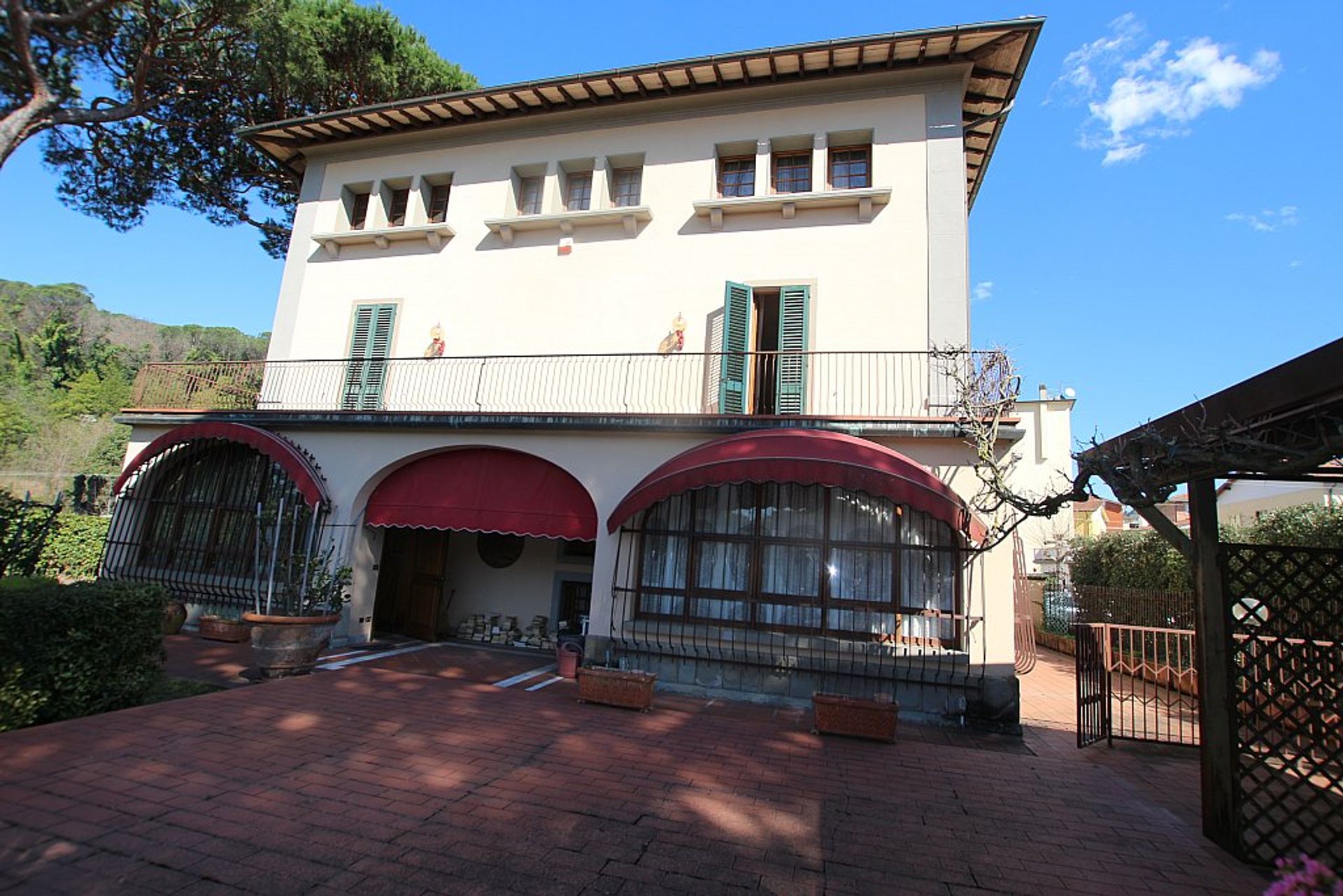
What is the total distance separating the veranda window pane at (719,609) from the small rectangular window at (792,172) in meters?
8.11

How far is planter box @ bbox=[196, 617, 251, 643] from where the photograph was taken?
11391mm

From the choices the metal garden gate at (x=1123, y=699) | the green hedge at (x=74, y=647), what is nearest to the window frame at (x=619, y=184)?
the green hedge at (x=74, y=647)

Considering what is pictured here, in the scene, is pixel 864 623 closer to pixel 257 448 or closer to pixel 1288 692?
pixel 1288 692

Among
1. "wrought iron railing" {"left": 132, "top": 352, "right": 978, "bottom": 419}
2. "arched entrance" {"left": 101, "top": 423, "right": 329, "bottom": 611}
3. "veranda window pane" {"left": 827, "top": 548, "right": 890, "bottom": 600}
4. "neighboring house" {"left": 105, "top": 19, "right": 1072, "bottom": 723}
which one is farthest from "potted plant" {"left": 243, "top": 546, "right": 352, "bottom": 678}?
"veranda window pane" {"left": 827, "top": 548, "right": 890, "bottom": 600}

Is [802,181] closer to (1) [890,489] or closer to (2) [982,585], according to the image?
(1) [890,489]

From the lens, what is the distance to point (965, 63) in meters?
10.8

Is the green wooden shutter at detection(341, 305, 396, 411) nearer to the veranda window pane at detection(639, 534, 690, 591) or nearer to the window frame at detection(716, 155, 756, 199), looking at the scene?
the veranda window pane at detection(639, 534, 690, 591)

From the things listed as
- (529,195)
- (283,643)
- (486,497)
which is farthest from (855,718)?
(529,195)

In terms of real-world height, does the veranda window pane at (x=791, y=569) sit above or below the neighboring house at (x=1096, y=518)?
below

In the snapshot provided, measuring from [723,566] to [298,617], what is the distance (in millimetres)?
6720

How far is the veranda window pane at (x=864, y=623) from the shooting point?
8984 mm

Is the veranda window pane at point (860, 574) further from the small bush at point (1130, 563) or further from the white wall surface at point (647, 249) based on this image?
the small bush at point (1130, 563)

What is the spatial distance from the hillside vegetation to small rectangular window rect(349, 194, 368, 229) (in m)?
14.3

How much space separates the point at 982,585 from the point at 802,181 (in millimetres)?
8313
